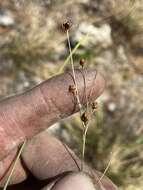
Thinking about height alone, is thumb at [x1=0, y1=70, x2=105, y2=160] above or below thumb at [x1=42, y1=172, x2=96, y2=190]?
above

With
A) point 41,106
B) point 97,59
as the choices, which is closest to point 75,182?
point 41,106

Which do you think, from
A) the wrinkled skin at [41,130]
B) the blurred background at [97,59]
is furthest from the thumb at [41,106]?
the blurred background at [97,59]

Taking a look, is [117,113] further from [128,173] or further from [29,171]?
[29,171]

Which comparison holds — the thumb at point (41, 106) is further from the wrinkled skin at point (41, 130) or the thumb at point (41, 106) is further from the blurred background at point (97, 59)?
the blurred background at point (97, 59)

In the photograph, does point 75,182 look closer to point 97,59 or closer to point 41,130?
point 41,130

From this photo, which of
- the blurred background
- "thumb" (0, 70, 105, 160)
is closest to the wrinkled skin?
"thumb" (0, 70, 105, 160)

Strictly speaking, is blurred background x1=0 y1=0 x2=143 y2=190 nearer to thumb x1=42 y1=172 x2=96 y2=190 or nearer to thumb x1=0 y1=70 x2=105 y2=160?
thumb x1=0 y1=70 x2=105 y2=160
